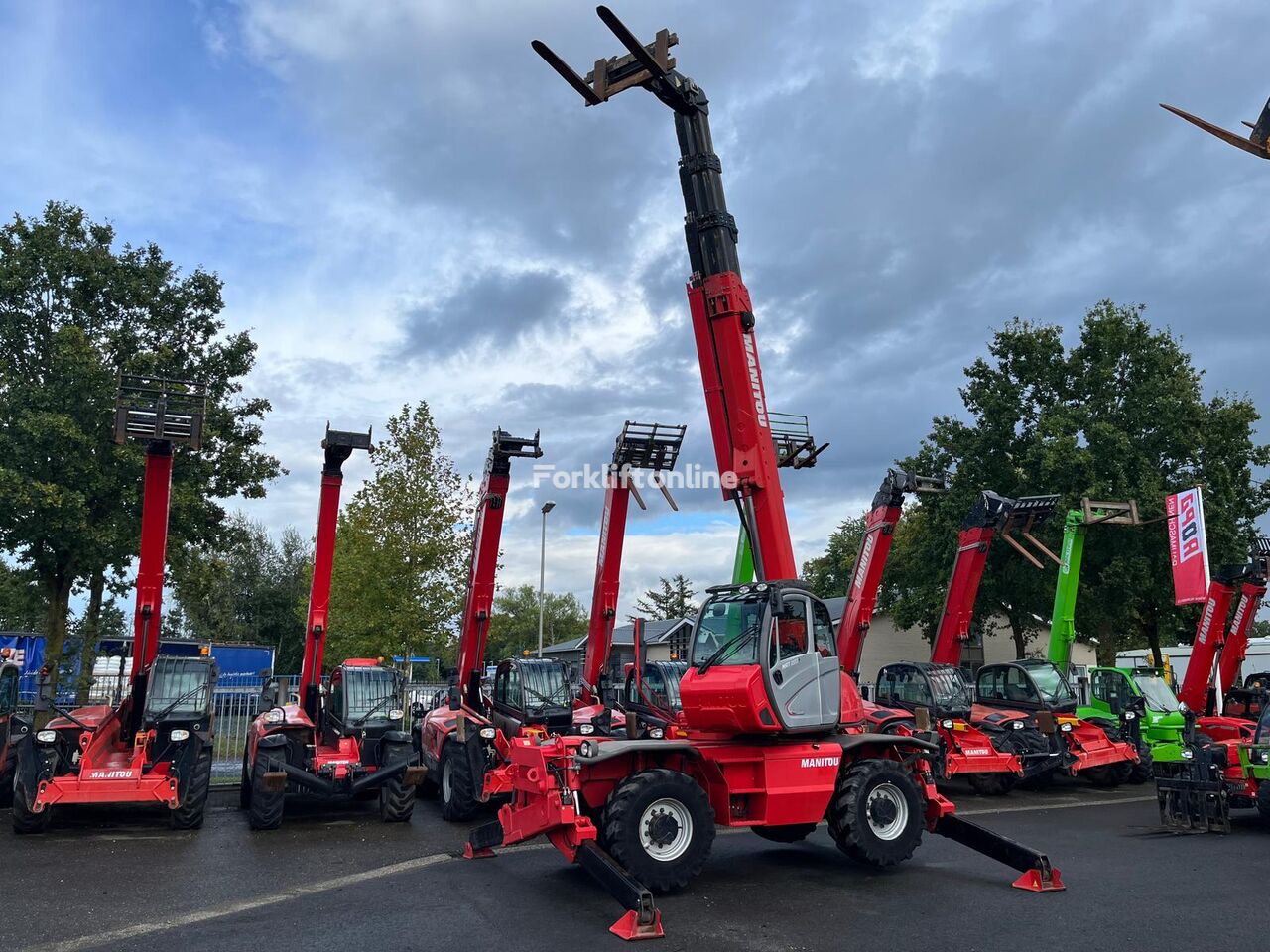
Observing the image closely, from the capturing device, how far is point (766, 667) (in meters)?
9.57

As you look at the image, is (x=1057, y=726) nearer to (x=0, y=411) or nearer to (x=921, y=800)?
(x=921, y=800)

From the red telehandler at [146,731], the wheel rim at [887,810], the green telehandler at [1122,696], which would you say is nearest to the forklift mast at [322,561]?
the red telehandler at [146,731]

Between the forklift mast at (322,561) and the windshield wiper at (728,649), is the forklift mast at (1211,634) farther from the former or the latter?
the forklift mast at (322,561)

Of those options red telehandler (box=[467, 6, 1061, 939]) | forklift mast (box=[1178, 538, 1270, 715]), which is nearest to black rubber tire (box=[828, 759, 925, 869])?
red telehandler (box=[467, 6, 1061, 939])

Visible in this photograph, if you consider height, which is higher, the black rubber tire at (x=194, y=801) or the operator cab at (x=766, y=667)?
the operator cab at (x=766, y=667)

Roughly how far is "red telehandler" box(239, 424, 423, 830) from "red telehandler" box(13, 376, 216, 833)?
955 mm

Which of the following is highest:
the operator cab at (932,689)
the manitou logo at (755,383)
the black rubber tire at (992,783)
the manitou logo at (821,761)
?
the manitou logo at (755,383)

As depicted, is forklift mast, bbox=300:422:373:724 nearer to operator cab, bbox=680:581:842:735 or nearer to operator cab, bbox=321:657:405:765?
operator cab, bbox=321:657:405:765

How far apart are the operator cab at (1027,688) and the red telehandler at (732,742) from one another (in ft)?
28.4

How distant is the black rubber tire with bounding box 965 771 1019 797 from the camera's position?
669 inches

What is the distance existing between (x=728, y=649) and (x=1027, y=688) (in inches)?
429

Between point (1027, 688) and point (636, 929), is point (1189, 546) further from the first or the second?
point (636, 929)

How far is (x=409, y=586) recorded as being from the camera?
26453mm

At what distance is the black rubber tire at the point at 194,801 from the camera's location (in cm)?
1323
